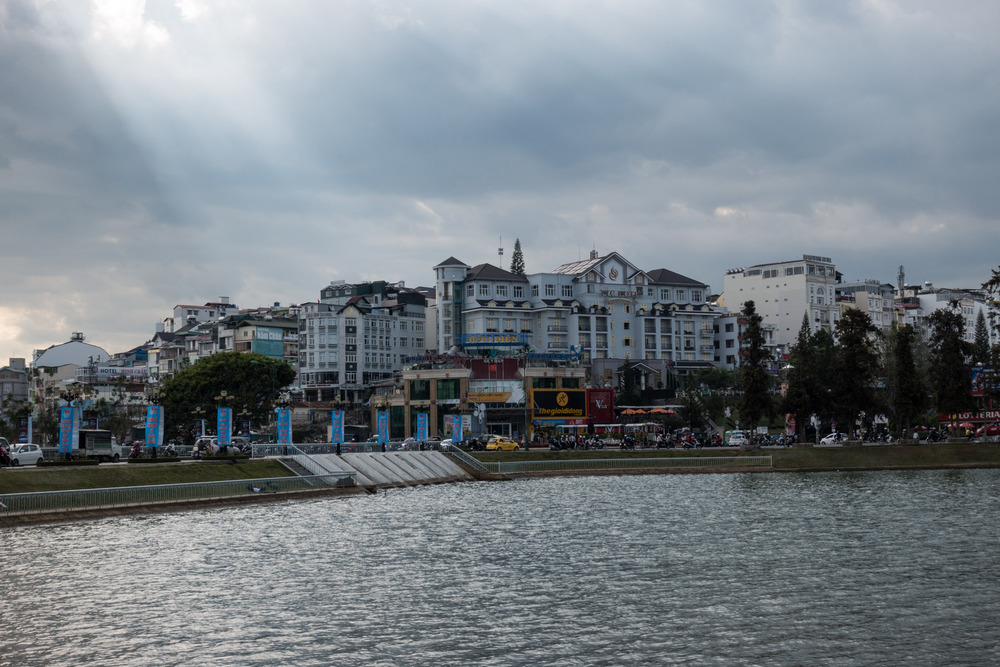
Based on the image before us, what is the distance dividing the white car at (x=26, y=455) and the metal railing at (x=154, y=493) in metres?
16.5

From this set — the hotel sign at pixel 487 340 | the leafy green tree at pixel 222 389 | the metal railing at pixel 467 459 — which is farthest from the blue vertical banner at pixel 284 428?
the hotel sign at pixel 487 340

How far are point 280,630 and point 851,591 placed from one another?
58.4 ft

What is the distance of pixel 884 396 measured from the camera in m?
120

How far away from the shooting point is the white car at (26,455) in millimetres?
73012

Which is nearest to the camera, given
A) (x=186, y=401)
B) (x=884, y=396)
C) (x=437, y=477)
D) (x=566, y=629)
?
(x=566, y=629)

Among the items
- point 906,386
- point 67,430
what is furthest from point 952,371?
point 67,430

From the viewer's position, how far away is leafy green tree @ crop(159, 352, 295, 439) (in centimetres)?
14188

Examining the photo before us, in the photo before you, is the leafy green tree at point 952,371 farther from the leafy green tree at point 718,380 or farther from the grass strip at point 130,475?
the grass strip at point 130,475

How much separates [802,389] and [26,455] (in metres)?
72.2

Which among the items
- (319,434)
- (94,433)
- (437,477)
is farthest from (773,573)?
(319,434)

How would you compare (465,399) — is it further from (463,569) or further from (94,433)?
(463,569)

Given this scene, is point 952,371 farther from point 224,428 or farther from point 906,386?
point 224,428

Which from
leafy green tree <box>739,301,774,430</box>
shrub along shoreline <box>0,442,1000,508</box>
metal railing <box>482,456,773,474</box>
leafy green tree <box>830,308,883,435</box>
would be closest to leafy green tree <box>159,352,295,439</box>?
shrub along shoreline <box>0,442,1000,508</box>

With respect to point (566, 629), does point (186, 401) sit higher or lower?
higher
